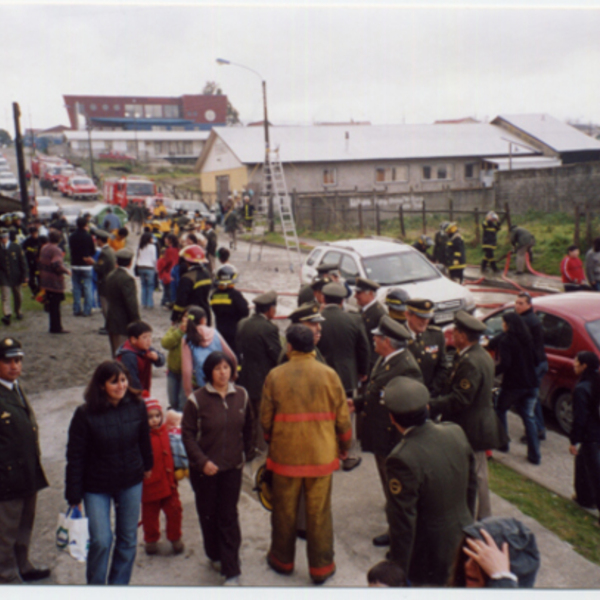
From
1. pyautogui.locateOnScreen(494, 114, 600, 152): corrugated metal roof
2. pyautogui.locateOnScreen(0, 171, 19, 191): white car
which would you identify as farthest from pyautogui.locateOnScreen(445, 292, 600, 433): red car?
pyautogui.locateOnScreen(0, 171, 19, 191): white car

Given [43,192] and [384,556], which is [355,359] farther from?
[43,192]

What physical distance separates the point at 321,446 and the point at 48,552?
243 centimetres

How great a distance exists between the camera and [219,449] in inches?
170

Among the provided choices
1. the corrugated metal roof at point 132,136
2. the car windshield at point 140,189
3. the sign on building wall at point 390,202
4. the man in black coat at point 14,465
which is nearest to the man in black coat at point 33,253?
the man in black coat at point 14,465

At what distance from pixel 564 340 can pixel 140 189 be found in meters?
30.1

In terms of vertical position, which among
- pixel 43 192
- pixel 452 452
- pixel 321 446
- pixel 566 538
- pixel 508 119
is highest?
pixel 508 119

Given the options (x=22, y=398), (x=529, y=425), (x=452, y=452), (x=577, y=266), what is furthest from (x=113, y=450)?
(x=577, y=266)

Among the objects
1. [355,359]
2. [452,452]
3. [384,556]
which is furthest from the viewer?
[355,359]

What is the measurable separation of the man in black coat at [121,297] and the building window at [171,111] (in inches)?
2425

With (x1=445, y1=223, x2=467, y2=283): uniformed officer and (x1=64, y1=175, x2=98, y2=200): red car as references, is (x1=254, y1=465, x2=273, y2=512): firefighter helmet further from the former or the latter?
(x1=64, y1=175, x2=98, y2=200): red car

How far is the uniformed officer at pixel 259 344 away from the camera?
5910 mm

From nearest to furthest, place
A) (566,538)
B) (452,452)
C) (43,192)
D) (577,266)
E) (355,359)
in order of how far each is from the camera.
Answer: (452,452)
(566,538)
(355,359)
(577,266)
(43,192)

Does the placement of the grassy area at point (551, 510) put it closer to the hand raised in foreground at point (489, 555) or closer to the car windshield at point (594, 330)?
the car windshield at point (594, 330)

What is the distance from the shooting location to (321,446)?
14.1 ft
